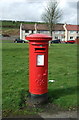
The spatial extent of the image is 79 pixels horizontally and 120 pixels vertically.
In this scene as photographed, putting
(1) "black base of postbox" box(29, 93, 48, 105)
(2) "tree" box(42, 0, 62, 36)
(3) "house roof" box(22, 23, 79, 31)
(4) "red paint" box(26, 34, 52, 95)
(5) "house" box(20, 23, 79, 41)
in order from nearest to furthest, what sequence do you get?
(4) "red paint" box(26, 34, 52, 95) < (1) "black base of postbox" box(29, 93, 48, 105) < (2) "tree" box(42, 0, 62, 36) < (5) "house" box(20, 23, 79, 41) < (3) "house roof" box(22, 23, 79, 31)

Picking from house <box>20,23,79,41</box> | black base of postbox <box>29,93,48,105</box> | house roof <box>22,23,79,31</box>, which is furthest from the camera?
house roof <box>22,23,79,31</box>

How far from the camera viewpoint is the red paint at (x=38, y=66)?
4.54 m

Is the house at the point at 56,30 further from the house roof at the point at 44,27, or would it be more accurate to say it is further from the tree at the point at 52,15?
the tree at the point at 52,15

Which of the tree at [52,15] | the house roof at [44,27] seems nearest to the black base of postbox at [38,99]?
the tree at [52,15]

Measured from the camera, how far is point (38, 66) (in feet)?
15.2

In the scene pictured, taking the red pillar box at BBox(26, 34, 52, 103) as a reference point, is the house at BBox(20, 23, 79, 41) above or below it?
above

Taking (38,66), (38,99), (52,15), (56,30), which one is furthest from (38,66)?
(56,30)

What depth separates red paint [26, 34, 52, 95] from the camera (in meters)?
4.54

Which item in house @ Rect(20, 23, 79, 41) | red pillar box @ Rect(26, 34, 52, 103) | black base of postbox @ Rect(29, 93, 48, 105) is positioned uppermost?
house @ Rect(20, 23, 79, 41)

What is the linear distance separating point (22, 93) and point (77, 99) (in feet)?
4.88

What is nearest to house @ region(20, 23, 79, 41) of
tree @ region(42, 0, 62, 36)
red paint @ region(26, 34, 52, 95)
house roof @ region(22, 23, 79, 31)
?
house roof @ region(22, 23, 79, 31)

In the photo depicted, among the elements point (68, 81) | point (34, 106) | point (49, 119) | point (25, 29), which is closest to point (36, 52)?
point (34, 106)

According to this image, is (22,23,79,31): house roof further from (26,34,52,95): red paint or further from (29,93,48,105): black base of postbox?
(29,93,48,105): black base of postbox

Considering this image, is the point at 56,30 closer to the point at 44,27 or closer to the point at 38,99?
the point at 44,27
